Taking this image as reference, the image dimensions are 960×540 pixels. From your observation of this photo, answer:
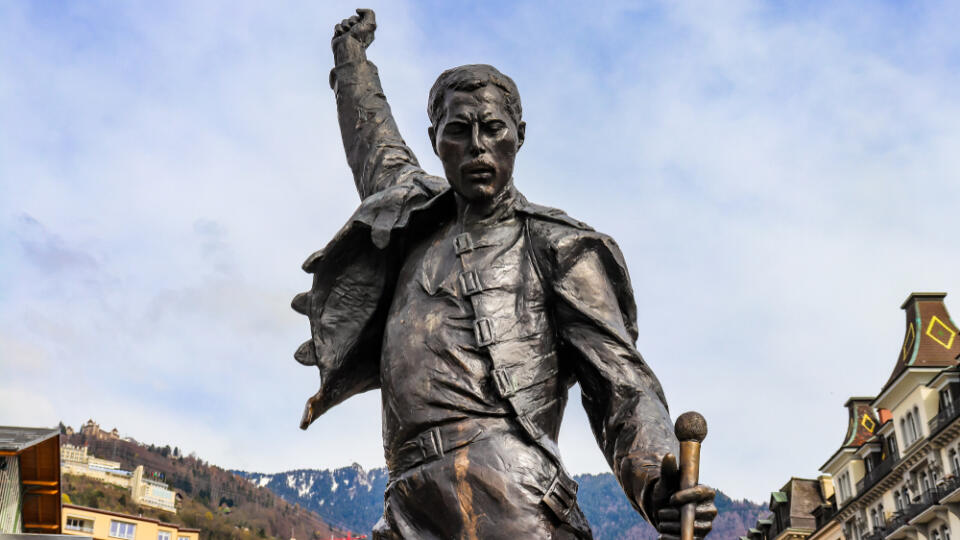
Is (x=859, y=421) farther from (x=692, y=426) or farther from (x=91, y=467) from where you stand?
(x=91, y=467)

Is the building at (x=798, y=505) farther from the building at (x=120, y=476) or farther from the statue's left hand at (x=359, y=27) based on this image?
the building at (x=120, y=476)

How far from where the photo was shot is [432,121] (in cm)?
406

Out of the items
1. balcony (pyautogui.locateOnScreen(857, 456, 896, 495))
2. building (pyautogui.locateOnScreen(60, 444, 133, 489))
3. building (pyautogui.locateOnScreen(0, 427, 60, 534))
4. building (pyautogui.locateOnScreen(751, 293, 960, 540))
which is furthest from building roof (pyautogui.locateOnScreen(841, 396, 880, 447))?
building (pyautogui.locateOnScreen(60, 444, 133, 489))

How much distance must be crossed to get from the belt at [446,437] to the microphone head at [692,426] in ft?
2.60

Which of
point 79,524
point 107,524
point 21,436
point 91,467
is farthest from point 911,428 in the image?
point 91,467

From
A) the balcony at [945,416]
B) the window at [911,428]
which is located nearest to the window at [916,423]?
the window at [911,428]

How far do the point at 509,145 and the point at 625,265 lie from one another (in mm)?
618

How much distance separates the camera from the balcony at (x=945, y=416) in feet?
122

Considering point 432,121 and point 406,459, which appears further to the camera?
point 432,121

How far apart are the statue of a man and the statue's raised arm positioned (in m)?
0.41

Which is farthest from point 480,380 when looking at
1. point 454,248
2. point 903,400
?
point 903,400

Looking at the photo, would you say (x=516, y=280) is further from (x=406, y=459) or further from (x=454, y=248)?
(x=406, y=459)

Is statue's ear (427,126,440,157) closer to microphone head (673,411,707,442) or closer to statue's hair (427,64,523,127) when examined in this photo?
statue's hair (427,64,523,127)

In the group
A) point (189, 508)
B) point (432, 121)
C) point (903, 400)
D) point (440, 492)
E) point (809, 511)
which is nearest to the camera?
point (440, 492)
